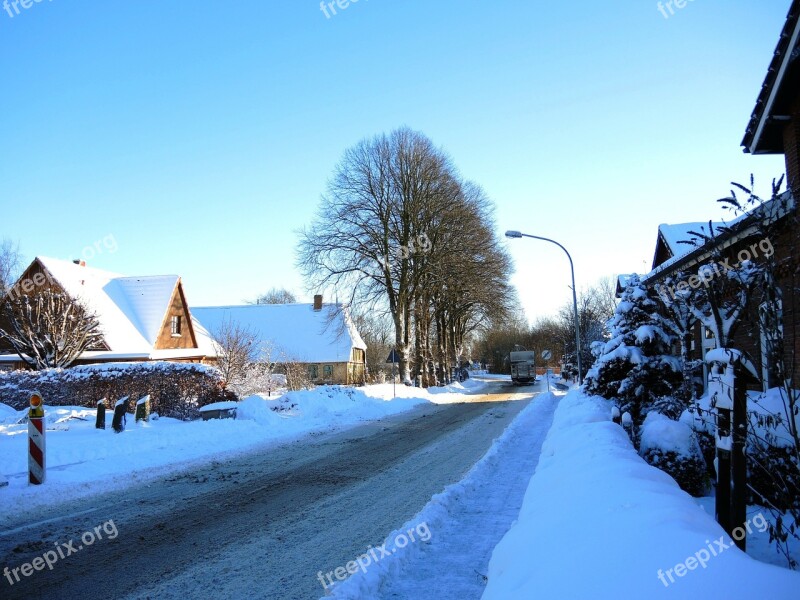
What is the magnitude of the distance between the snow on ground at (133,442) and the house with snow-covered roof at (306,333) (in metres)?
30.6

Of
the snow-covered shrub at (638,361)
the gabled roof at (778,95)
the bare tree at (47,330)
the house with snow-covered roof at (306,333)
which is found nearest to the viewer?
the gabled roof at (778,95)

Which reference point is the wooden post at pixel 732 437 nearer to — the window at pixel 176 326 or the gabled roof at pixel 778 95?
the gabled roof at pixel 778 95

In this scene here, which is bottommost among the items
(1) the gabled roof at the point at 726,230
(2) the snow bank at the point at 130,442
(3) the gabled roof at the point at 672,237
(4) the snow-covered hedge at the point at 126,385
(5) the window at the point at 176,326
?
(2) the snow bank at the point at 130,442

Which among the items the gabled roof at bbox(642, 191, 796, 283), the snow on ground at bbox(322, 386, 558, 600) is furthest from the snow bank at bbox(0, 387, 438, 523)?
the gabled roof at bbox(642, 191, 796, 283)

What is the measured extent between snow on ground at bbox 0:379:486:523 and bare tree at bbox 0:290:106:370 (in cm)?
373

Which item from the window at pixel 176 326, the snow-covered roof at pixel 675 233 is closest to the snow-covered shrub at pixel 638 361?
the snow-covered roof at pixel 675 233

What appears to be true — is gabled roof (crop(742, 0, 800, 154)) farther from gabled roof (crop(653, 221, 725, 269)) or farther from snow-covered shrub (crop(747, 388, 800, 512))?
snow-covered shrub (crop(747, 388, 800, 512))

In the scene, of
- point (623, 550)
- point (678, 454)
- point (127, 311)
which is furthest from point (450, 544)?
point (127, 311)

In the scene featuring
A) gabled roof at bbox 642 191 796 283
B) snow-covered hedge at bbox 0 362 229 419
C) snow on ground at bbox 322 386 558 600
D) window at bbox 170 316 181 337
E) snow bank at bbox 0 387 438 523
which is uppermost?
window at bbox 170 316 181 337

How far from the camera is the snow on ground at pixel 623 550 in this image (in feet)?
8.27

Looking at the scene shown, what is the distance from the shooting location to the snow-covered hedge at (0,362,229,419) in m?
18.6

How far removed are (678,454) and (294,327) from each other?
5099cm

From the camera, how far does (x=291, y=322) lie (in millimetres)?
57062

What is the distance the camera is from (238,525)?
7.07 meters
